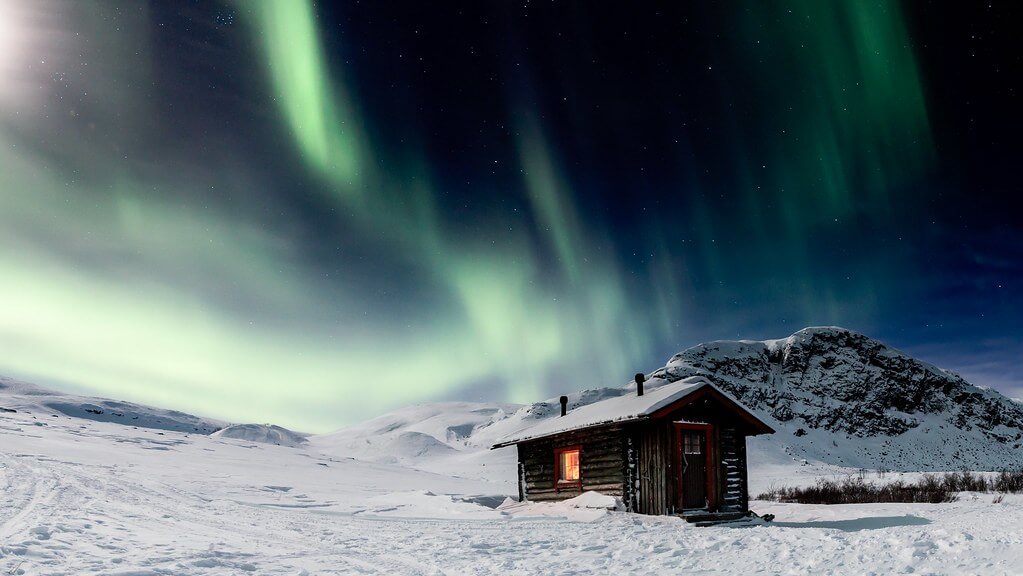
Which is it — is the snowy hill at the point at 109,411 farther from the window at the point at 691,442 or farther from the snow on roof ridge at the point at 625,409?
the window at the point at 691,442

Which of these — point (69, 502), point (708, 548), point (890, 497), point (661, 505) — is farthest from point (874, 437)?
point (69, 502)

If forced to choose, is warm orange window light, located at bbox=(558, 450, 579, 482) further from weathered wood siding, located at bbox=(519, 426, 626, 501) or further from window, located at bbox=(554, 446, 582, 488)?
weathered wood siding, located at bbox=(519, 426, 626, 501)

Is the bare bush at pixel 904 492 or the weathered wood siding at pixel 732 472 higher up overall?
the weathered wood siding at pixel 732 472

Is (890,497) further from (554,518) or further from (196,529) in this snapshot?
(196,529)

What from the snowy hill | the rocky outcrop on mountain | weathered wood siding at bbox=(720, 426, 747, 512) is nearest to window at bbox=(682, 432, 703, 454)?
weathered wood siding at bbox=(720, 426, 747, 512)

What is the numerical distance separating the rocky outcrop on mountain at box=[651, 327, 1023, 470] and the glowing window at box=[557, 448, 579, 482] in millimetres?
47965

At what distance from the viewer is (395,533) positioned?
1276cm

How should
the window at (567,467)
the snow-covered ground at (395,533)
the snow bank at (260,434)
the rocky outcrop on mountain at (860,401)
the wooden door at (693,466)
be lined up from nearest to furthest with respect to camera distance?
the snow-covered ground at (395,533), the wooden door at (693,466), the window at (567,467), the snow bank at (260,434), the rocky outcrop on mountain at (860,401)

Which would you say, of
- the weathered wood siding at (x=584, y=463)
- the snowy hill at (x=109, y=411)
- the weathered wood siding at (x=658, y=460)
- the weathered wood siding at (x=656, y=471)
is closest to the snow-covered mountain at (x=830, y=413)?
the snowy hill at (x=109, y=411)

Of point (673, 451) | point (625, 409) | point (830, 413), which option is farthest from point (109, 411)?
point (830, 413)

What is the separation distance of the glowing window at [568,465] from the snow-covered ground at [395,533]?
1.68m

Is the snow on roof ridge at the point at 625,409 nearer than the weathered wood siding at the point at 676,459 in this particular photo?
Yes

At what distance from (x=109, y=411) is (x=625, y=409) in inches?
3913

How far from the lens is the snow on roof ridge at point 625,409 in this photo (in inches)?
688
